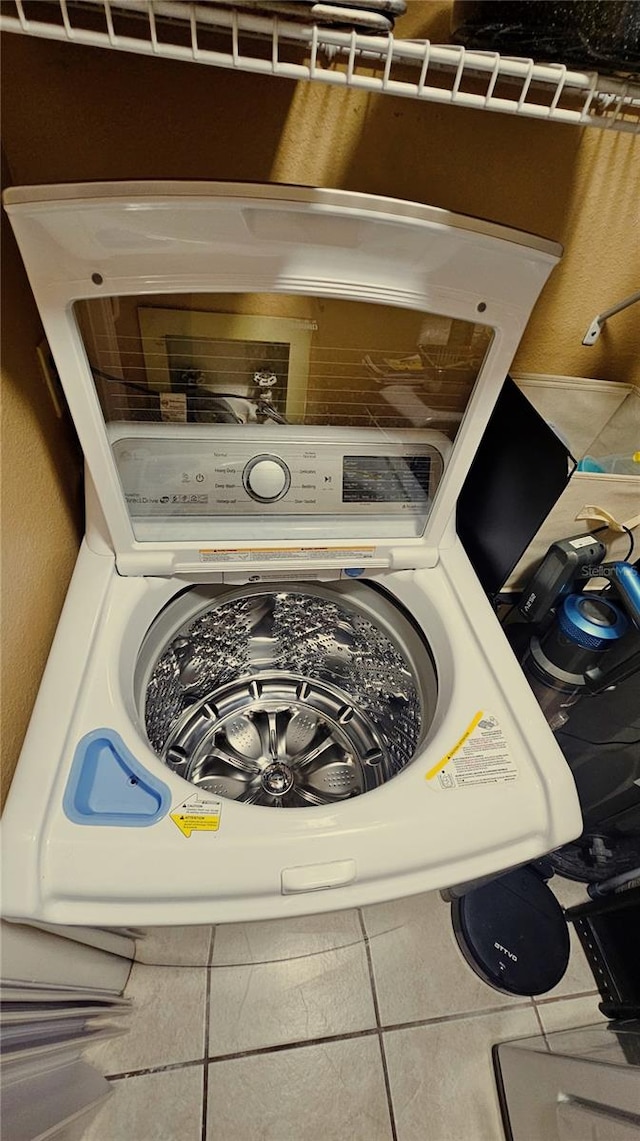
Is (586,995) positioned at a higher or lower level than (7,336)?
lower

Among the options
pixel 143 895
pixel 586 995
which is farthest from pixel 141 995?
pixel 586 995

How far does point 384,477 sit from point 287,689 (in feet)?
1.39

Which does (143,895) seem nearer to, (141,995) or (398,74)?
(141,995)

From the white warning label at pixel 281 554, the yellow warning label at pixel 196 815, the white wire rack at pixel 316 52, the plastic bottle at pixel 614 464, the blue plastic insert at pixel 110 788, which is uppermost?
the plastic bottle at pixel 614 464

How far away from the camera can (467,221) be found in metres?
0.55

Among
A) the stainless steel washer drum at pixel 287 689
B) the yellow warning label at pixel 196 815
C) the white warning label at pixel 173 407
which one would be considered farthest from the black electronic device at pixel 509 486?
the yellow warning label at pixel 196 815

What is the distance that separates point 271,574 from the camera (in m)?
0.89

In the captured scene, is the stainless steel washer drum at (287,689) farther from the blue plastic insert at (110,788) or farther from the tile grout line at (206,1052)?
the tile grout line at (206,1052)

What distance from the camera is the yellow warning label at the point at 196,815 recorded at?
615 mm

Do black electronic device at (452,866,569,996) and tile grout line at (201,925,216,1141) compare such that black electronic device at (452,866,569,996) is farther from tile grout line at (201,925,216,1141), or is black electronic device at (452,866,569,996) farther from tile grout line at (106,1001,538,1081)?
tile grout line at (201,925,216,1141)

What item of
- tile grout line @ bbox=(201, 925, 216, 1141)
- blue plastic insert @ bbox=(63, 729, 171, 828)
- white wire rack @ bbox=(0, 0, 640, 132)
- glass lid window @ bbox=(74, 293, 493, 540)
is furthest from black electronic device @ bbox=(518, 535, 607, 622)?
tile grout line @ bbox=(201, 925, 216, 1141)

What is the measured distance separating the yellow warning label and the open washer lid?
1.05 ft

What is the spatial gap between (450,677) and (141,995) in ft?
3.21

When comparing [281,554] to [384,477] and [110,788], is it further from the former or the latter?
[110,788]
